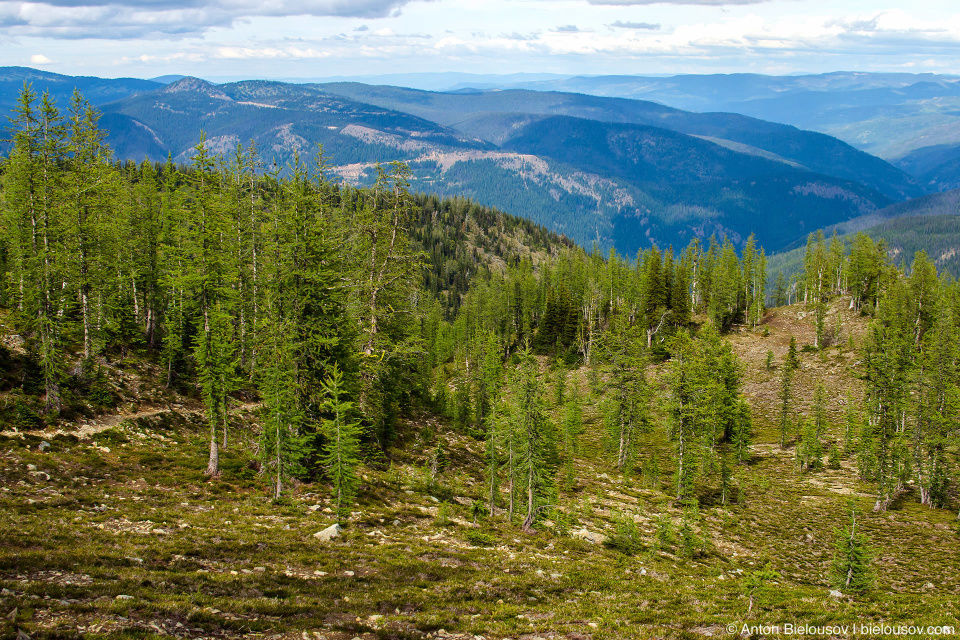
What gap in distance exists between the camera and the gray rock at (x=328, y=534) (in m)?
19.5

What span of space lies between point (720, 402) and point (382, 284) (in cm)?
3242

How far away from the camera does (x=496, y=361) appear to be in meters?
52.6

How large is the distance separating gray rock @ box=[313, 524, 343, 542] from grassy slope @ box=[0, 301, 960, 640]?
1.22 feet

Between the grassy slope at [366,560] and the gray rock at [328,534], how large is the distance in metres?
0.37

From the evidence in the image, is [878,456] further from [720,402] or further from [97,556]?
[97,556]

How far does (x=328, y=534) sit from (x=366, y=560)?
262 centimetres

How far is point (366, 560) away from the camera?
17.9m

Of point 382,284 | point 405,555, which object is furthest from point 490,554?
point 382,284

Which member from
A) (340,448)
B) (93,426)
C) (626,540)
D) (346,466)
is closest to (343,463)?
(346,466)

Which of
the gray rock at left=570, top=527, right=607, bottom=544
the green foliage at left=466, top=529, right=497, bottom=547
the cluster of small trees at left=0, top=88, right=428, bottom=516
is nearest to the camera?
the green foliage at left=466, top=529, right=497, bottom=547

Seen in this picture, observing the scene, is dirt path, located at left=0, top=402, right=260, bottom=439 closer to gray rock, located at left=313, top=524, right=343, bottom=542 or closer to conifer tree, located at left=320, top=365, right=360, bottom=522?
conifer tree, located at left=320, top=365, right=360, bottom=522

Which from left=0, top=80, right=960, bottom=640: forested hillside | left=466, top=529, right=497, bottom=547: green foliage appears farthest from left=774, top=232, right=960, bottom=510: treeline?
left=466, top=529, right=497, bottom=547: green foliage

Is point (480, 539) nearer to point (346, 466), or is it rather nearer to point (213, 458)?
point (346, 466)

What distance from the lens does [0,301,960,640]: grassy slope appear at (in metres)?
12.1
